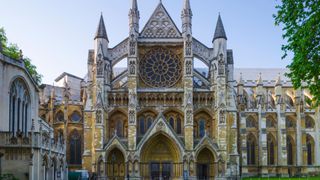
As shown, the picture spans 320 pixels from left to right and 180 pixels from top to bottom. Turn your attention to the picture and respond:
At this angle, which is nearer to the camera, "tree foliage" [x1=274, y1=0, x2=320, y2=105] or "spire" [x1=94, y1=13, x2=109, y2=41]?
"tree foliage" [x1=274, y1=0, x2=320, y2=105]

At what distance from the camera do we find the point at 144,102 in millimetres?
49594

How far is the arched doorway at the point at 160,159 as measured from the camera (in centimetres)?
4859

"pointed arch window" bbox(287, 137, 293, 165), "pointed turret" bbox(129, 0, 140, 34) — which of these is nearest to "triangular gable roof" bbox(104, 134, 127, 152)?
"pointed turret" bbox(129, 0, 140, 34)

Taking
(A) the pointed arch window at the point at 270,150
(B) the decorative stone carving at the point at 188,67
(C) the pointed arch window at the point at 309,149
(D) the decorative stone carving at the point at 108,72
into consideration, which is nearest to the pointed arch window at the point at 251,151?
(A) the pointed arch window at the point at 270,150

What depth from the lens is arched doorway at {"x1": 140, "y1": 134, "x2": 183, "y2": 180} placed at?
48.6m

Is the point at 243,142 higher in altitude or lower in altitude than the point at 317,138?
lower

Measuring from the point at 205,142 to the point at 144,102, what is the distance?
7571 mm

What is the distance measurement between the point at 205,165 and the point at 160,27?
15.6 m

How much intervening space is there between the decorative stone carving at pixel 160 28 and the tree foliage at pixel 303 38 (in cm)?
2893

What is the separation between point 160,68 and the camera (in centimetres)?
5084

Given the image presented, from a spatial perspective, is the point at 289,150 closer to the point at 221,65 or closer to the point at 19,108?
the point at 221,65

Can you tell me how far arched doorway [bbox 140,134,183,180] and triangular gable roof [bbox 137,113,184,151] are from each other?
0.64 meters

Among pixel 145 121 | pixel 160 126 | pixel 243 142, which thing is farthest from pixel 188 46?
pixel 243 142

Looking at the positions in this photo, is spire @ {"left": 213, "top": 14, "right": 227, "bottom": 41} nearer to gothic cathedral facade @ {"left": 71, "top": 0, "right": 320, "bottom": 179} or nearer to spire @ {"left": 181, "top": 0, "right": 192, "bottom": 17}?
gothic cathedral facade @ {"left": 71, "top": 0, "right": 320, "bottom": 179}
